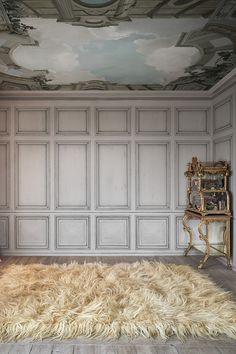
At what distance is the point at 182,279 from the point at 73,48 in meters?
2.46

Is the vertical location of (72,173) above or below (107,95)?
below

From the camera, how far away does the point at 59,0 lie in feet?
7.97

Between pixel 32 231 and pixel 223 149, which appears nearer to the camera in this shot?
pixel 223 149

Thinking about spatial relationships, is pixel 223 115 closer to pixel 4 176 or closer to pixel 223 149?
pixel 223 149

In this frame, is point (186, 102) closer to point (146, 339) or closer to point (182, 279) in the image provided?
point (182, 279)

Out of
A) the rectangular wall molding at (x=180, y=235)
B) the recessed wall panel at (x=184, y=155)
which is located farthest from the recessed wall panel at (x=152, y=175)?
the rectangular wall molding at (x=180, y=235)

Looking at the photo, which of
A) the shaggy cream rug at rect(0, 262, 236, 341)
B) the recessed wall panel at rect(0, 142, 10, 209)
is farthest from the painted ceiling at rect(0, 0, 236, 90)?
the shaggy cream rug at rect(0, 262, 236, 341)

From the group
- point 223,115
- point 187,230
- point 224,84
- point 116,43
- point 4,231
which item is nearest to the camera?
point 116,43

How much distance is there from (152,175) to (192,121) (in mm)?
955

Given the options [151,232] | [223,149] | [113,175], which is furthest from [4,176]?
[223,149]

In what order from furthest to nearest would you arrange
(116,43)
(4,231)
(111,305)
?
1. (4,231)
2. (116,43)
3. (111,305)

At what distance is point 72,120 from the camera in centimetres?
489

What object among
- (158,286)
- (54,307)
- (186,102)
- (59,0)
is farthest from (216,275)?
(59,0)

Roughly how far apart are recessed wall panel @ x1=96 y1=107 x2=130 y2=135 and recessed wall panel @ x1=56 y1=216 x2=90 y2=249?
4.20ft
